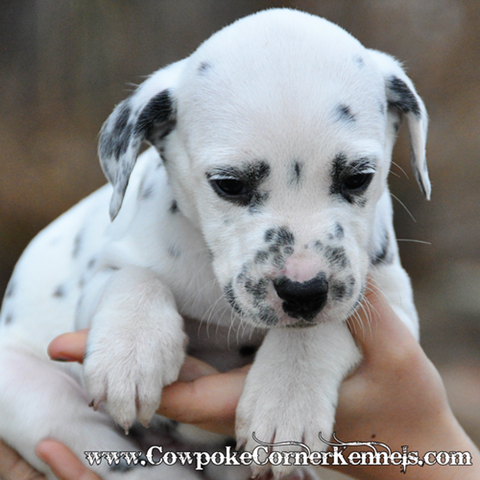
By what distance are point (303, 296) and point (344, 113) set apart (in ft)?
2.22

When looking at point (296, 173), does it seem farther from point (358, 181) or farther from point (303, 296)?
point (303, 296)

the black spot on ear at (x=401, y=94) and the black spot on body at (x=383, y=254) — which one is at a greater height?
the black spot on ear at (x=401, y=94)

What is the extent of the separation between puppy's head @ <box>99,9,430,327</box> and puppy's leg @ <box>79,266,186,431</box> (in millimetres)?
312

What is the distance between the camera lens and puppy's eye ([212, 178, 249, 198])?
1943 millimetres

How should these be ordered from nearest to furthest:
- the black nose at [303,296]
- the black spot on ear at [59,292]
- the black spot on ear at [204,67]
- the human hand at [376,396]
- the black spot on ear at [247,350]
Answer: the black nose at [303,296] < the black spot on ear at [204,67] < the human hand at [376,396] < the black spot on ear at [247,350] < the black spot on ear at [59,292]

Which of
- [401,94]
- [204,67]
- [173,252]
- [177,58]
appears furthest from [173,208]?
[177,58]

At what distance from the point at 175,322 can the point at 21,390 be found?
0.96m

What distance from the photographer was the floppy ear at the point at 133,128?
220cm

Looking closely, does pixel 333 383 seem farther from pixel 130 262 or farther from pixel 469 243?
pixel 469 243

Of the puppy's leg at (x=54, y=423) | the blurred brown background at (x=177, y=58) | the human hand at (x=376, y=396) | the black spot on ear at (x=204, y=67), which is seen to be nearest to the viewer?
the black spot on ear at (x=204, y=67)

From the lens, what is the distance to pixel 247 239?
191cm

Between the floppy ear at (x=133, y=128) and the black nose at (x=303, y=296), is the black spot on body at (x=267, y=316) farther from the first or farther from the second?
the floppy ear at (x=133, y=128)

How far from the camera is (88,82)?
14.0 ft

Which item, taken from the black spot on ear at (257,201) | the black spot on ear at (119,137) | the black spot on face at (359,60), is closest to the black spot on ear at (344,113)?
the black spot on face at (359,60)
